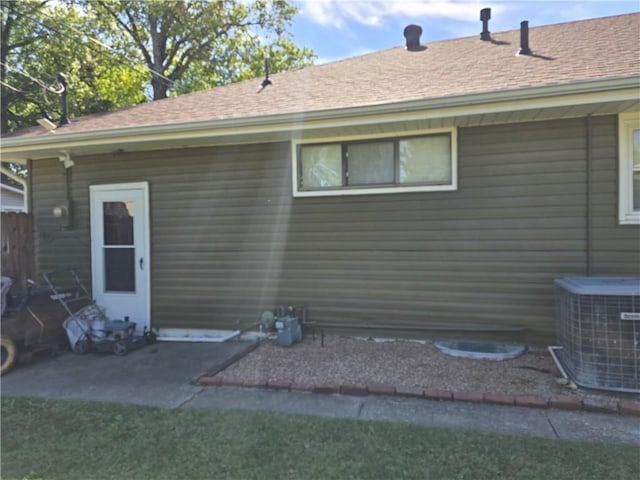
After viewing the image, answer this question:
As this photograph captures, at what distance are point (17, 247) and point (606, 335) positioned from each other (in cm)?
713

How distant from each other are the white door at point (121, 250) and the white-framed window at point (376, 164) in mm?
→ 2361

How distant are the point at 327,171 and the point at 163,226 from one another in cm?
245

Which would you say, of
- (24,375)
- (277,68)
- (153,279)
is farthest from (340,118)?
(277,68)

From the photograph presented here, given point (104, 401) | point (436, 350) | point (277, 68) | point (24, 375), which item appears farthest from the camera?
point (277, 68)

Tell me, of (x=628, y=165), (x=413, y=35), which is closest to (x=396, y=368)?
(x=628, y=165)

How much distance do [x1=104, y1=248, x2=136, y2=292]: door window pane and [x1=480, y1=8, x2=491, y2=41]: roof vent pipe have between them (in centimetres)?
638

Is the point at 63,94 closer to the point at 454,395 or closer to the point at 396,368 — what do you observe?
the point at 396,368

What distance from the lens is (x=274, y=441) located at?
2707 millimetres

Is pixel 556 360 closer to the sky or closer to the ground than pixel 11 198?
closer to the ground

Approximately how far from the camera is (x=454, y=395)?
3.33 meters

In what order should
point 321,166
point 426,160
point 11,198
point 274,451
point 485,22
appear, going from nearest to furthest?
point 274,451 → point 426,160 → point 321,166 → point 485,22 → point 11,198

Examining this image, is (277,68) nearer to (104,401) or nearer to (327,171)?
(327,171)

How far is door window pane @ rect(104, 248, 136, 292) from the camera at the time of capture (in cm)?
586

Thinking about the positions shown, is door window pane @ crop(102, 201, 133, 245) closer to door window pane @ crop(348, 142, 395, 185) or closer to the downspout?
door window pane @ crop(348, 142, 395, 185)
